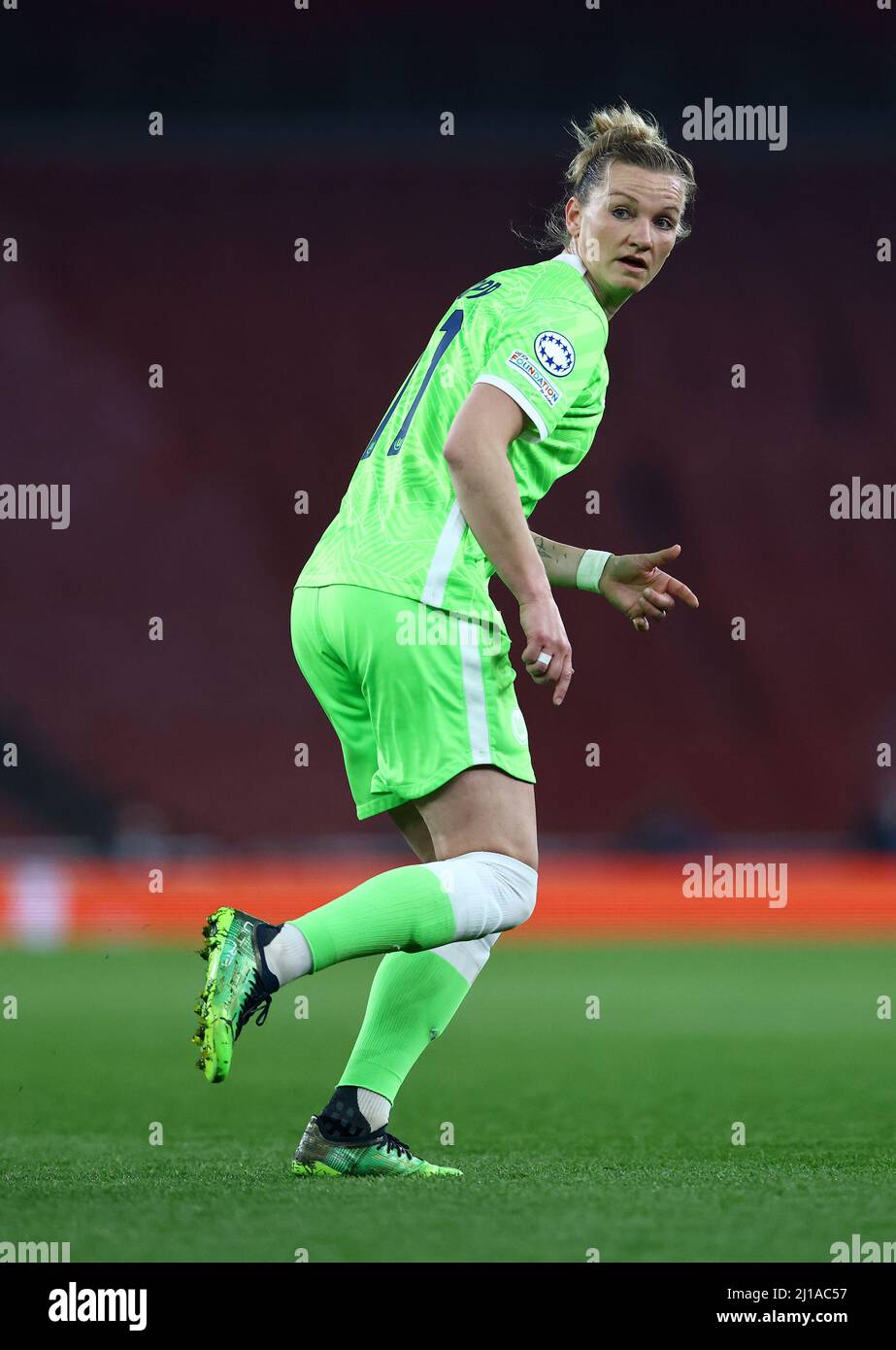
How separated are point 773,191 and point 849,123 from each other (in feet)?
4.29

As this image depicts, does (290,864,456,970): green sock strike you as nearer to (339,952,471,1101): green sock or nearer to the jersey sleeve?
(339,952,471,1101): green sock

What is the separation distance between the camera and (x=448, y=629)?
3.29 metres

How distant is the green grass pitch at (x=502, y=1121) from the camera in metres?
2.60

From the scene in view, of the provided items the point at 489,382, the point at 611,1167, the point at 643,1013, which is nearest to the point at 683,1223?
the point at 611,1167

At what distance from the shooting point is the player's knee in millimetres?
3131

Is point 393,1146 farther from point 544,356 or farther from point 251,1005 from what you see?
point 544,356

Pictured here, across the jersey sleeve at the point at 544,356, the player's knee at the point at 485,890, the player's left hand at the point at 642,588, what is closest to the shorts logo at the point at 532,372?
the jersey sleeve at the point at 544,356

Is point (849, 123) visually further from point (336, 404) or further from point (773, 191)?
point (336, 404)

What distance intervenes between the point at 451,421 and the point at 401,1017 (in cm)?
123

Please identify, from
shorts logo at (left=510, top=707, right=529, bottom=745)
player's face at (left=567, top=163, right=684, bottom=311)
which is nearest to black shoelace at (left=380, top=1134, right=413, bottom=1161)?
shorts logo at (left=510, top=707, right=529, bottom=745)

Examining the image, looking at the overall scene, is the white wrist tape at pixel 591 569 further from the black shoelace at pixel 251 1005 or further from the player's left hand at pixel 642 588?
the black shoelace at pixel 251 1005

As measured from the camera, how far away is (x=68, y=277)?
67.5 feet

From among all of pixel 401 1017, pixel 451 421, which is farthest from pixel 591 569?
pixel 401 1017

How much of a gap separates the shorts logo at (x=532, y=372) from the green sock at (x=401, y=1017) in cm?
117
